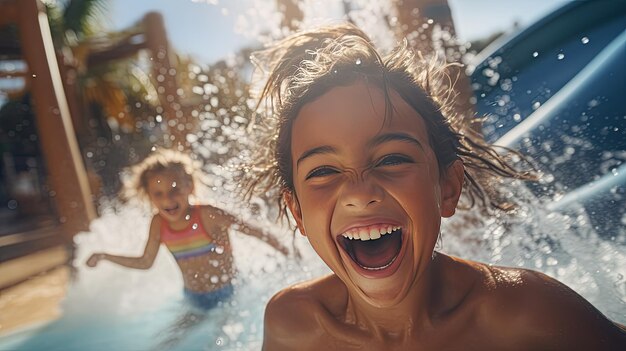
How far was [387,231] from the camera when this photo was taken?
3.93 feet

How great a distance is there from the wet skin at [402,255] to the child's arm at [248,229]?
1331 mm

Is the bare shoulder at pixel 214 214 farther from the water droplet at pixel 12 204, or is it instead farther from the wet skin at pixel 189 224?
the water droplet at pixel 12 204

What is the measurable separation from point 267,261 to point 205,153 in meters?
1.16

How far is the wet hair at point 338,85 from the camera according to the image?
1.39m

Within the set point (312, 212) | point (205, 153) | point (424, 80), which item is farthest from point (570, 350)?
point (205, 153)

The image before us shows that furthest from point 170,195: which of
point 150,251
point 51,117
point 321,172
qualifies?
point 51,117

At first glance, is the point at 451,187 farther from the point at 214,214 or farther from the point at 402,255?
the point at 214,214

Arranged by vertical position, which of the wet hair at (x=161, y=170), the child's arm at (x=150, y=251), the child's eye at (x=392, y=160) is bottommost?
the child's arm at (x=150, y=251)

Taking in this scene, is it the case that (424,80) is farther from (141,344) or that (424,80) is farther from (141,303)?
(141,303)

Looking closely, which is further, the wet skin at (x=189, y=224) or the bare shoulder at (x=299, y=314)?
the wet skin at (x=189, y=224)

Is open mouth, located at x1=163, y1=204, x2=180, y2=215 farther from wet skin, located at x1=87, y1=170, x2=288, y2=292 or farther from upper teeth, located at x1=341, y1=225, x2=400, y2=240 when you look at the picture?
upper teeth, located at x1=341, y1=225, x2=400, y2=240

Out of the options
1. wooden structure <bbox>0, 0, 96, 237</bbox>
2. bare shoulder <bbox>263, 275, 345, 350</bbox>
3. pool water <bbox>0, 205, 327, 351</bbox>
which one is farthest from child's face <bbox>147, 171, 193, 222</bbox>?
wooden structure <bbox>0, 0, 96, 237</bbox>

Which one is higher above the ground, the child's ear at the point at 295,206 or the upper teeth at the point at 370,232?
the child's ear at the point at 295,206

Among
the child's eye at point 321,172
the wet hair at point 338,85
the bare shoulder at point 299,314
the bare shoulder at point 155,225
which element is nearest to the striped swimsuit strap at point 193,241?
the bare shoulder at point 155,225
